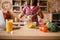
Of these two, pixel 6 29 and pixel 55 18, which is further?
pixel 55 18

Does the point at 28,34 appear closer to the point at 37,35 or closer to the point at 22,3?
the point at 37,35

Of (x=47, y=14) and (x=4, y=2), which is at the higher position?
(x=4, y=2)

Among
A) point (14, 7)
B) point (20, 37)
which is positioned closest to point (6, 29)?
point (20, 37)

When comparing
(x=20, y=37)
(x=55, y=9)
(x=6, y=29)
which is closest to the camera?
(x=20, y=37)

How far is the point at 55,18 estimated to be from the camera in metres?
5.64

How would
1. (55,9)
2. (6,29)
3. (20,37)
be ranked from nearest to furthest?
(20,37)
(6,29)
(55,9)

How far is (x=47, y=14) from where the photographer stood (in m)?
5.67

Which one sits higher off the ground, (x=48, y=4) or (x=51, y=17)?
(x=48, y=4)

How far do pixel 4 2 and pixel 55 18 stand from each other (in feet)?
6.70

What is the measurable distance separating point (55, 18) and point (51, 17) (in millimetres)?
157

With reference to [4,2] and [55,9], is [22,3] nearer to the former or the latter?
[4,2]

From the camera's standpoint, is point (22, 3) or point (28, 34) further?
point (22, 3)

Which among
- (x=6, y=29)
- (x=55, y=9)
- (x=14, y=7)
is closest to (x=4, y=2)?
(x=14, y=7)

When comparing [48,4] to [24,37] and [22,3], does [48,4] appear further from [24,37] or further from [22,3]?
[24,37]
